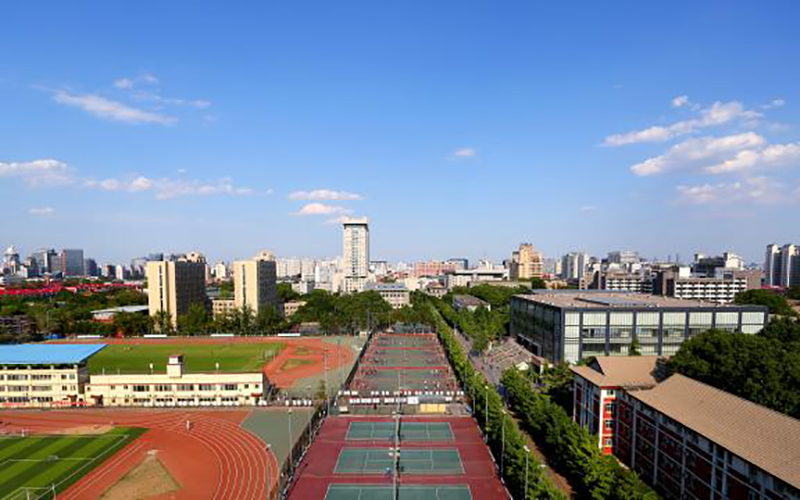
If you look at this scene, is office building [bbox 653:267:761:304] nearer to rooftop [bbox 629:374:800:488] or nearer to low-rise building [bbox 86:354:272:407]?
rooftop [bbox 629:374:800:488]

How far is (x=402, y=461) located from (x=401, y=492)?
4251 mm

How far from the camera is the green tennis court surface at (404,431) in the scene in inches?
1427

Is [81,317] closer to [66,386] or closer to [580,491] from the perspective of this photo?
[66,386]

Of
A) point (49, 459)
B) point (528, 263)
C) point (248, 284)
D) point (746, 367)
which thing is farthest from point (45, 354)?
point (528, 263)

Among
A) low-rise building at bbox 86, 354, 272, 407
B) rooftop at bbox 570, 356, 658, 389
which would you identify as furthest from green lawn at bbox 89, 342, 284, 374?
rooftop at bbox 570, 356, 658, 389

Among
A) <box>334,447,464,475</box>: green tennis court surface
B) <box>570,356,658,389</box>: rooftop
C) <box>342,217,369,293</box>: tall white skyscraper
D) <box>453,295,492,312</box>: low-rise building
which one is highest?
<box>342,217,369,293</box>: tall white skyscraper

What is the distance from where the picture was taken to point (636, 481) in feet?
74.1

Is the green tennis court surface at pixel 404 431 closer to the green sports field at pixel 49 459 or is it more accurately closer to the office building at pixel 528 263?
the green sports field at pixel 49 459

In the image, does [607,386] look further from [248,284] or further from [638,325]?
[248,284]

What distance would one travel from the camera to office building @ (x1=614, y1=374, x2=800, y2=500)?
1944cm

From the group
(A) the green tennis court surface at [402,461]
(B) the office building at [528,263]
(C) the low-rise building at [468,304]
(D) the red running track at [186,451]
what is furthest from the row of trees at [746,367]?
(B) the office building at [528,263]

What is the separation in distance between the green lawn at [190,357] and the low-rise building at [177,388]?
1006 cm

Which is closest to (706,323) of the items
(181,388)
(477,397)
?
(477,397)

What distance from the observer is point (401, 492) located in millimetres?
27906
